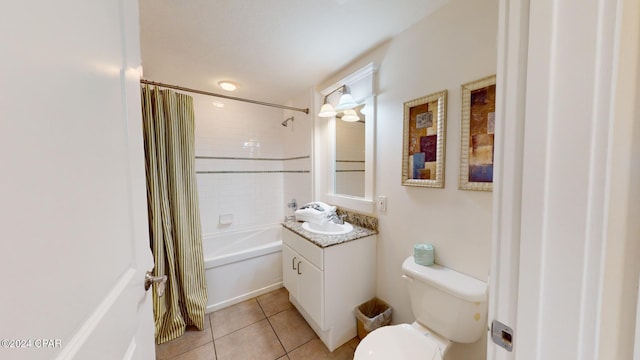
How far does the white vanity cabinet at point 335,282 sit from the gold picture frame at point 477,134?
0.83m

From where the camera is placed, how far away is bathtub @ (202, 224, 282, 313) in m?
1.95

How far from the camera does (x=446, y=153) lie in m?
1.23

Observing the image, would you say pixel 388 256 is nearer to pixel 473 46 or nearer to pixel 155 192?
pixel 473 46

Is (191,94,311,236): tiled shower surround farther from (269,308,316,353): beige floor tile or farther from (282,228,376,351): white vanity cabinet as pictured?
(269,308,316,353): beige floor tile

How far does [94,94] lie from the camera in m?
0.47

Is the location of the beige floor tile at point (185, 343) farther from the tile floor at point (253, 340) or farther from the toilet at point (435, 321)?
the toilet at point (435, 321)

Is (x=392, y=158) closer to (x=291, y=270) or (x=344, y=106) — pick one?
(x=344, y=106)

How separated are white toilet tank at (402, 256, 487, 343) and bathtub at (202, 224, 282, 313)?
59.0 inches

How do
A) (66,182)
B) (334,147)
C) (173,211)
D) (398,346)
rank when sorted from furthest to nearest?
1. (334,147)
2. (173,211)
3. (398,346)
4. (66,182)

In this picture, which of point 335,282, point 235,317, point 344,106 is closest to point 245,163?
point 344,106

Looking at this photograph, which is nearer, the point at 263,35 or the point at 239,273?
the point at 263,35

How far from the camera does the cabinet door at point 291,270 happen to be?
1808 millimetres

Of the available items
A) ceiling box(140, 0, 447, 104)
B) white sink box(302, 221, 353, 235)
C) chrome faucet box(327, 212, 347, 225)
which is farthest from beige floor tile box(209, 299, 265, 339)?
ceiling box(140, 0, 447, 104)

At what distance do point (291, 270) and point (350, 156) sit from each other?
1.18 metres
